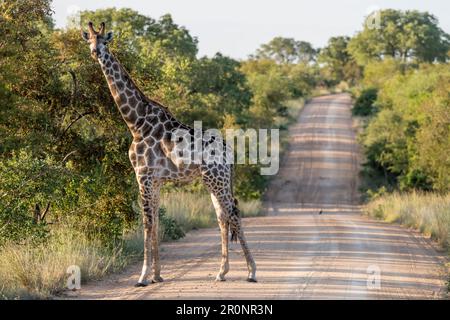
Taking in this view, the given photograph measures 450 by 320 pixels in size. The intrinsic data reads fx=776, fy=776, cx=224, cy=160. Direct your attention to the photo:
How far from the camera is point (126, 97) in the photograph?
426 inches

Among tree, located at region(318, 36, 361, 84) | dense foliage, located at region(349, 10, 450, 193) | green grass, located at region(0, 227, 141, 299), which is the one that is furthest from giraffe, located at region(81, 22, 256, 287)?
tree, located at region(318, 36, 361, 84)

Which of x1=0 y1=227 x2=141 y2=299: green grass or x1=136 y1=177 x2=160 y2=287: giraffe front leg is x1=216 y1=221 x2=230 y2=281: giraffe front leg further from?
x1=0 y1=227 x2=141 y2=299: green grass

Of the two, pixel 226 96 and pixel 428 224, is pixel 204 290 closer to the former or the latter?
pixel 428 224

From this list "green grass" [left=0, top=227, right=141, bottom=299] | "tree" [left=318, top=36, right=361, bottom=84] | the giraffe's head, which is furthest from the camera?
"tree" [left=318, top=36, right=361, bottom=84]

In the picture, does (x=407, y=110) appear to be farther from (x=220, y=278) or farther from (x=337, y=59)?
(x=337, y=59)

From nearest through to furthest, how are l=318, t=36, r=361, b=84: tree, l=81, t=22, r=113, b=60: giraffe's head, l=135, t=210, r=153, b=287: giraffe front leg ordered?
1. l=135, t=210, r=153, b=287: giraffe front leg
2. l=81, t=22, r=113, b=60: giraffe's head
3. l=318, t=36, r=361, b=84: tree

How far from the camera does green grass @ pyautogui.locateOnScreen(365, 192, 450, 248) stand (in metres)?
16.3

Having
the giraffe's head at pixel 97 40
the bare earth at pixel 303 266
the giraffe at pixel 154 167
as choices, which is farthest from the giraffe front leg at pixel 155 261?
the giraffe's head at pixel 97 40

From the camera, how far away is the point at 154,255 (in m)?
10.6

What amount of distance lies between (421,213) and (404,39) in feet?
183

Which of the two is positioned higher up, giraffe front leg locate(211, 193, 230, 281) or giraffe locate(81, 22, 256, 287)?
giraffe locate(81, 22, 256, 287)

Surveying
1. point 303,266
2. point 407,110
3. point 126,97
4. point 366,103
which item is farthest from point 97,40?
point 366,103

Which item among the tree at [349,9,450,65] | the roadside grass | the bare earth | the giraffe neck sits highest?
the tree at [349,9,450,65]

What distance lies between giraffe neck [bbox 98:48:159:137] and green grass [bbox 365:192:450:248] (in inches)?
272
